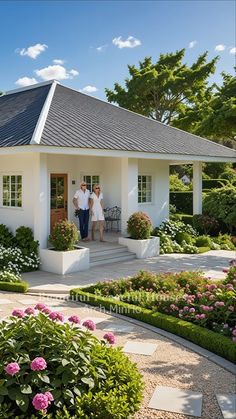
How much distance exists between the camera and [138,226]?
45.1ft

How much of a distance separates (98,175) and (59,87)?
153 inches

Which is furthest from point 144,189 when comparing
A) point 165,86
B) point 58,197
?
point 165,86

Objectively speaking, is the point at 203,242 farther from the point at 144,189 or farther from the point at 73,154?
the point at 73,154

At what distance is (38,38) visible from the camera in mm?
16047

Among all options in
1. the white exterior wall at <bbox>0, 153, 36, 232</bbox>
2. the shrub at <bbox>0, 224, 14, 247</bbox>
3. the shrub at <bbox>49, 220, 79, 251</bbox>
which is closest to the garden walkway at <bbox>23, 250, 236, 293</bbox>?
the shrub at <bbox>49, 220, 79, 251</bbox>

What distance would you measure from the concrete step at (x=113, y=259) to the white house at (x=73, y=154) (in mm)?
1309

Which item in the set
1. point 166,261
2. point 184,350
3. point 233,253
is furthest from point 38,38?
point 184,350

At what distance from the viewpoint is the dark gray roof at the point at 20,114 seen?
11727 mm

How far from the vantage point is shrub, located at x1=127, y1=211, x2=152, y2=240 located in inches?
541

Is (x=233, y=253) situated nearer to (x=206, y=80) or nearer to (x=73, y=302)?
(x=73, y=302)

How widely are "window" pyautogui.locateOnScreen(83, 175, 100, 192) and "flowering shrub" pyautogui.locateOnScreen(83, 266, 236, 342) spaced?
738 cm

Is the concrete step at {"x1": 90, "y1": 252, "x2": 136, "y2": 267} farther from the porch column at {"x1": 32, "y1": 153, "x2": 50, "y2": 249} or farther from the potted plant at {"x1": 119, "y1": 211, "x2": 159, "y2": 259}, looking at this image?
the porch column at {"x1": 32, "y1": 153, "x2": 50, "y2": 249}

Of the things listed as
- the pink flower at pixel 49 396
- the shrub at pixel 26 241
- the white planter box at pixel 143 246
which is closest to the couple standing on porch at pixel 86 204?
the white planter box at pixel 143 246

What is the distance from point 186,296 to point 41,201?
5.71m
